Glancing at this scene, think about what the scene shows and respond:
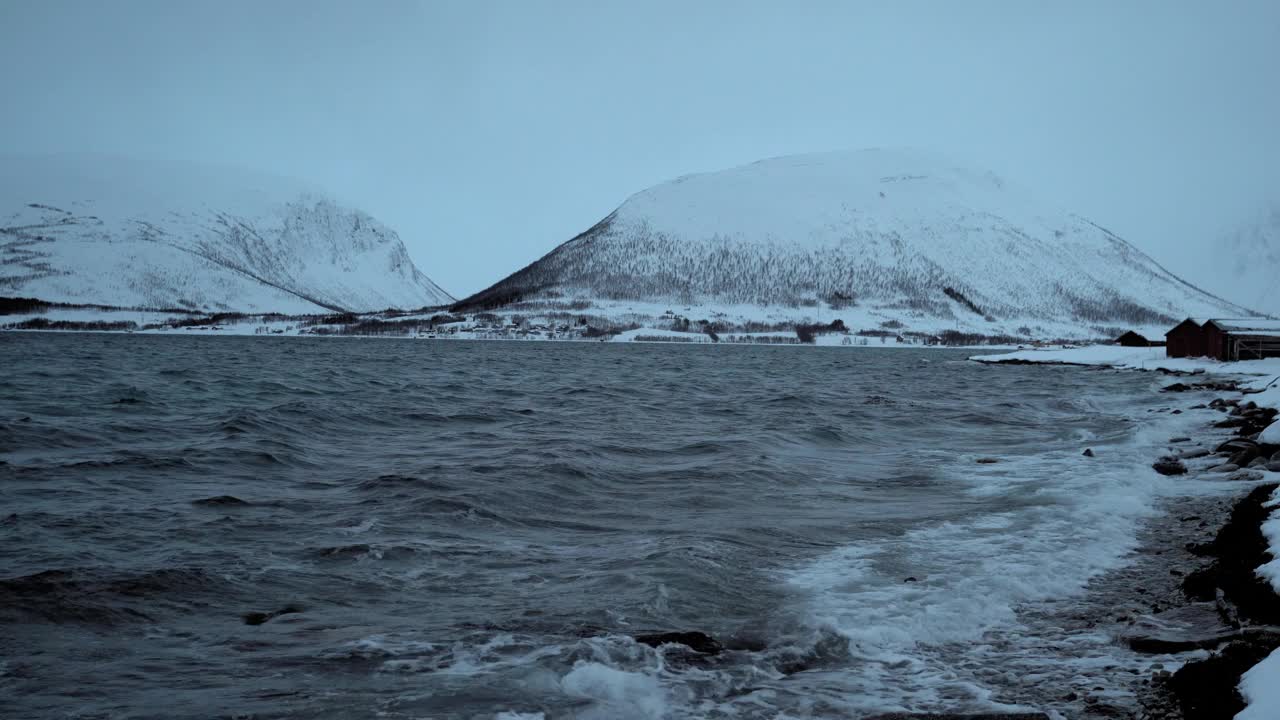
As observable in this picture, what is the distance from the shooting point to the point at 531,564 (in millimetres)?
12820

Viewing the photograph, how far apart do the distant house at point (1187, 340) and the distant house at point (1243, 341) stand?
2.56m

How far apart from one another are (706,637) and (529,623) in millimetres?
1898

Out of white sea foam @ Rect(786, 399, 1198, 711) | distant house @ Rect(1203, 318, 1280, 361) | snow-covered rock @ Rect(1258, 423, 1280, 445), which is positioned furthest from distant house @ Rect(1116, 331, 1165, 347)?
white sea foam @ Rect(786, 399, 1198, 711)

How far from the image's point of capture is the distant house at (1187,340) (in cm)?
8206

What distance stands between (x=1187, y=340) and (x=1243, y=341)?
845 cm

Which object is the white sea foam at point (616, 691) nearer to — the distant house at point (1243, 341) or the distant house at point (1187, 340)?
the distant house at point (1243, 341)

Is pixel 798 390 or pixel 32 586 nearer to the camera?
pixel 32 586

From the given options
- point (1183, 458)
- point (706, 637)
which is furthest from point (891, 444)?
point (706, 637)

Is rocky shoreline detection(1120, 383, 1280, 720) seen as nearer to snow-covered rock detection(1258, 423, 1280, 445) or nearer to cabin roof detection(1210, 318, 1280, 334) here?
snow-covered rock detection(1258, 423, 1280, 445)

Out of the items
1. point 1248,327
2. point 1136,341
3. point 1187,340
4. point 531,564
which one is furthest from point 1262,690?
point 1136,341

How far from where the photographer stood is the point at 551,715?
26.0 ft

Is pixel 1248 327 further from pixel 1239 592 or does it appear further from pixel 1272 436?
pixel 1239 592

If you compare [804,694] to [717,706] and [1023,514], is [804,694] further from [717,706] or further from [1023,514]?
[1023,514]

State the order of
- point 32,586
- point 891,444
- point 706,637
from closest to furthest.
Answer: point 706,637
point 32,586
point 891,444
